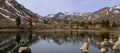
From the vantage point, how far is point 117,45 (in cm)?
6066

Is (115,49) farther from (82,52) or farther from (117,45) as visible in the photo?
(82,52)

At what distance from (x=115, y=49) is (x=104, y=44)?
37.5 feet

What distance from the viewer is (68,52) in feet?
181

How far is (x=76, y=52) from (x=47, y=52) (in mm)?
6200

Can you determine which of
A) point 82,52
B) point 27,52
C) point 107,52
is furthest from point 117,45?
point 27,52

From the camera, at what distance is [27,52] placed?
47125mm

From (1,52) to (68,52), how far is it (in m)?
14.3

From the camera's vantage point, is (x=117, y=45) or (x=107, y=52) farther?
→ (x=117, y=45)

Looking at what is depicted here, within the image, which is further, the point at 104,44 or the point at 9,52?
the point at 104,44

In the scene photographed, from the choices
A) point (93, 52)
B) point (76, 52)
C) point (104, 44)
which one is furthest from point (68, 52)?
point (104, 44)

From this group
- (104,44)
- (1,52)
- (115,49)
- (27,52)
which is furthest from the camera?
(104,44)

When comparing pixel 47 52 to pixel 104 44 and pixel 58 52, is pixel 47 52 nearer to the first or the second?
pixel 58 52

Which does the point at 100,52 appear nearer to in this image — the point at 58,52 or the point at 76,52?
the point at 76,52

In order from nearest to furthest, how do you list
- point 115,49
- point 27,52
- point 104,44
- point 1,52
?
point 27,52, point 1,52, point 115,49, point 104,44
